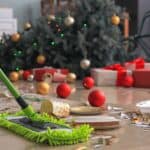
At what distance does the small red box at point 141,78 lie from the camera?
5.50 feet

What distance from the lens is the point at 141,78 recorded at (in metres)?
1.70

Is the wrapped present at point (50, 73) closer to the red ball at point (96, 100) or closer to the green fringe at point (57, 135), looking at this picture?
the red ball at point (96, 100)

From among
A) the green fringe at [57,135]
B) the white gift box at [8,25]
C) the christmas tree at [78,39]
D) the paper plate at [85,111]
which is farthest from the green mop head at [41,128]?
the white gift box at [8,25]

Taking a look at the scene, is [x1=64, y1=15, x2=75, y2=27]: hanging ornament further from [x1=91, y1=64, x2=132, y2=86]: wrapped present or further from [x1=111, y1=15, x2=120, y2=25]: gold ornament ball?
[x1=91, y1=64, x2=132, y2=86]: wrapped present

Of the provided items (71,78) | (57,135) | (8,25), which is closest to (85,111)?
(57,135)

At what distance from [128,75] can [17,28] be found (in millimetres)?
1249

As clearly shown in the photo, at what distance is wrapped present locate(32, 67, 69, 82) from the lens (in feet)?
6.02

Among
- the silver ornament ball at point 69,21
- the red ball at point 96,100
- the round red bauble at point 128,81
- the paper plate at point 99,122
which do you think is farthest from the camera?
the silver ornament ball at point 69,21

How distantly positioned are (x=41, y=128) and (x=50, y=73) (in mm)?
1034

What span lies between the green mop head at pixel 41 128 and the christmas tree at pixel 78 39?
3.42 ft

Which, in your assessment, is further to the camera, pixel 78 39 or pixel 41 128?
pixel 78 39

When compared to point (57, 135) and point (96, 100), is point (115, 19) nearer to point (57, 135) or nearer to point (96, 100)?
point (96, 100)

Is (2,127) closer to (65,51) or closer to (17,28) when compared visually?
(65,51)

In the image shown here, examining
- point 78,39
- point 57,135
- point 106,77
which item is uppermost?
point 78,39
